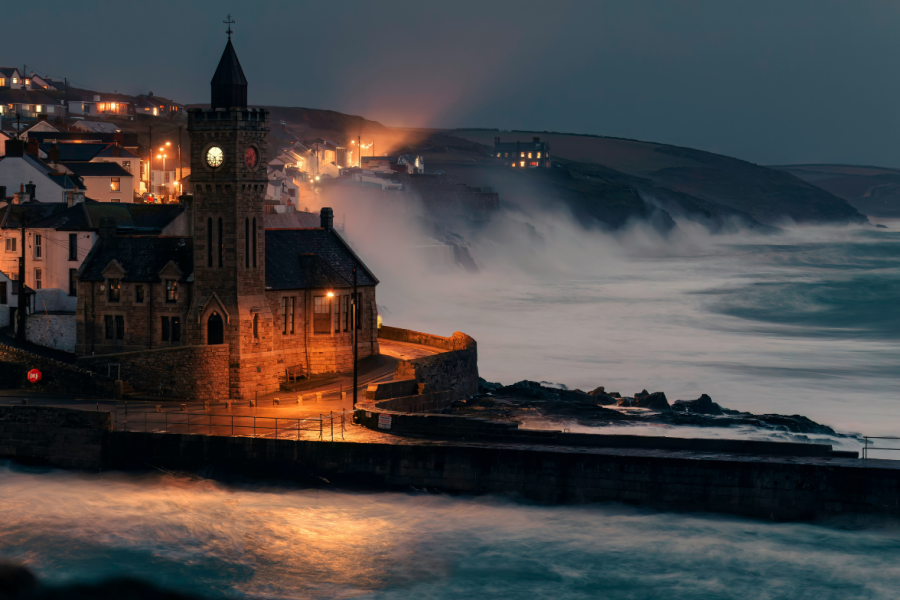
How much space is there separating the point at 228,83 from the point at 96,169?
1656 inches

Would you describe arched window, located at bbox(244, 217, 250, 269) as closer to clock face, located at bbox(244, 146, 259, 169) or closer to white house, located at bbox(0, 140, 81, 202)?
clock face, located at bbox(244, 146, 259, 169)

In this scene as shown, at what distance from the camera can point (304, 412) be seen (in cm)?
3966

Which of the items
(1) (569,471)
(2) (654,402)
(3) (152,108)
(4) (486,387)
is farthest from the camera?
(3) (152,108)

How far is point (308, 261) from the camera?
155 feet

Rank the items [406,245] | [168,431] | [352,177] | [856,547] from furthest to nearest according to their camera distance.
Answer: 1. [352,177]
2. [406,245]
3. [168,431]
4. [856,547]

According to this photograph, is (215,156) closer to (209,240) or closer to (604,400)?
(209,240)

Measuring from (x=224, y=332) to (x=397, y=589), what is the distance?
1672 centimetres

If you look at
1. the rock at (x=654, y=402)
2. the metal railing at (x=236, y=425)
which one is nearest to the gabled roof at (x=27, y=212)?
the metal railing at (x=236, y=425)

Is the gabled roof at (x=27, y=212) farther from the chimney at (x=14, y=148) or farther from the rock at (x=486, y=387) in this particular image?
the rock at (x=486, y=387)

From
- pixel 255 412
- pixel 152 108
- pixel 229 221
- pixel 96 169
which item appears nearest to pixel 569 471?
pixel 255 412

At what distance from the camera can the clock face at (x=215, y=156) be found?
4197 centimetres

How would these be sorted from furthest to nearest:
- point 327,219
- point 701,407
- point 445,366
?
point 327,219 → point 701,407 → point 445,366

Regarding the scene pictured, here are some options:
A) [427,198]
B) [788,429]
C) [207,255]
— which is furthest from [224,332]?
[427,198]

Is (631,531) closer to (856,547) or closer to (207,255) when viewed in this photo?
(856,547)
